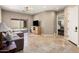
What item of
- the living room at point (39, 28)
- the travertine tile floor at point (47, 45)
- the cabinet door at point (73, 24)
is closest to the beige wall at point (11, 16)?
the living room at point (39, 28)

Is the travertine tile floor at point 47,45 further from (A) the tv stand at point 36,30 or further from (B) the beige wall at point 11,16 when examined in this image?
(B) the beige wall at point 11,16

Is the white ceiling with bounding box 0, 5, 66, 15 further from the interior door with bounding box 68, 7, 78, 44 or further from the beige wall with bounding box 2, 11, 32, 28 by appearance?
the interior door with bounding box 68, 7, 78, 44

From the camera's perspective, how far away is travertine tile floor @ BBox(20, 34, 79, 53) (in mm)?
2277

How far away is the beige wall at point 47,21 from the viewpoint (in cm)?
247

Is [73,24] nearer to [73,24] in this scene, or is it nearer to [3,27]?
[73,24]

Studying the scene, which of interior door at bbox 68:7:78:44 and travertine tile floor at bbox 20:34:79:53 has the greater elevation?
interior door at bbox 68:7:78:44

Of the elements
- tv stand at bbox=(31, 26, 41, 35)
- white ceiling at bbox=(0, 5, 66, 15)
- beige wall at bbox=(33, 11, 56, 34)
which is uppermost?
white ceiling at bbox=(0, 5, 66, 15)

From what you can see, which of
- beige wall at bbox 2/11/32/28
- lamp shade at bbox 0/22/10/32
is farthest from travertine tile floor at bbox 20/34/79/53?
lamp shade at bbox 0/22/10/32

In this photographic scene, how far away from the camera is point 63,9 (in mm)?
2301

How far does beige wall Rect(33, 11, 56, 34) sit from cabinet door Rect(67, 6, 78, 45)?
0.35 metres

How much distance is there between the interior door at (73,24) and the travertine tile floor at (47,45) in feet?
0.46
